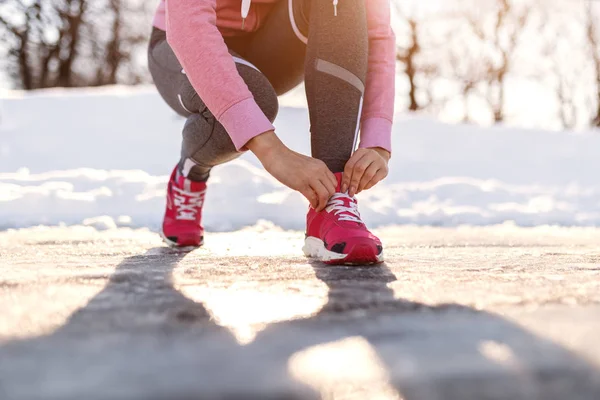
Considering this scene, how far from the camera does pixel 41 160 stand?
3852 mm

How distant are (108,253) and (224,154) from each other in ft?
1.08

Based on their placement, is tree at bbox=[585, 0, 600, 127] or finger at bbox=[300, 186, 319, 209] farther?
tree at bbox=[585, 0, 600, 127]

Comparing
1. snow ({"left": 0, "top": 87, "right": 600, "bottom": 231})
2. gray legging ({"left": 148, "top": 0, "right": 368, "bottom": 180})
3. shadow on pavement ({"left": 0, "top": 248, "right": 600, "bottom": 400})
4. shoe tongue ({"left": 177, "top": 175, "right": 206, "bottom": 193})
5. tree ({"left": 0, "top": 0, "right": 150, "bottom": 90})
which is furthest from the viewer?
tree ({"left": 0, "top": 0, "right": 150, "bottom": 90})

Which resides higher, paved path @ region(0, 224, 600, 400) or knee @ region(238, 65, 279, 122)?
knee @ region(238, 65, 279, 122)

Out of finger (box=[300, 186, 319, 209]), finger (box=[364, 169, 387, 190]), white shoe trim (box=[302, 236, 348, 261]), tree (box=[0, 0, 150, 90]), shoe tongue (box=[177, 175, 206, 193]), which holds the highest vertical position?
tree (box=[0, 0, 150, 90])

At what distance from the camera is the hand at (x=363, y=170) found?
1.14m

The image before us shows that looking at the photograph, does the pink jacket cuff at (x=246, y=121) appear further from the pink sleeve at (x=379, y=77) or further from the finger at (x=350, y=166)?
the pink sleeve at (x=379, y=77)

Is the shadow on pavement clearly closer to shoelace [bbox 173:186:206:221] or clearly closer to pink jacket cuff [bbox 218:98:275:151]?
pink jacket cuff [bbox 218:98:275:151]

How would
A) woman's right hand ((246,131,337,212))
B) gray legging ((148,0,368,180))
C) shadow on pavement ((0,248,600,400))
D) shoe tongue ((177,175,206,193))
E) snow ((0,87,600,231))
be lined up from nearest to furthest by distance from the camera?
shadow on pavement ((0,248,600,400)), woman's right hand ((246,131,337,212)), gray legging ((148,0,368,180)), shoe tongue ((177,175,206,193)), snow ((0,87,600,231))

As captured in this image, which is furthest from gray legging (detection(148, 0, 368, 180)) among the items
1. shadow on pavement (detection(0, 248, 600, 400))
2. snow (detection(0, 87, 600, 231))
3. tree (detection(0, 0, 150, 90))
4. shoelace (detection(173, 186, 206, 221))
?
tree (detection(0, 0, 150, 90))

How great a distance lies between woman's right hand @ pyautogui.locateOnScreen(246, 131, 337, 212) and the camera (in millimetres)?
1048

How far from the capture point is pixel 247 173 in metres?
3.05

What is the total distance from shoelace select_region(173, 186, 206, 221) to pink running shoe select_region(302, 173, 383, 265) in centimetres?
47

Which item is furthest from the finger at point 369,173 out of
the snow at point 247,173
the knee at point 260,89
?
the snow at point 247,173
